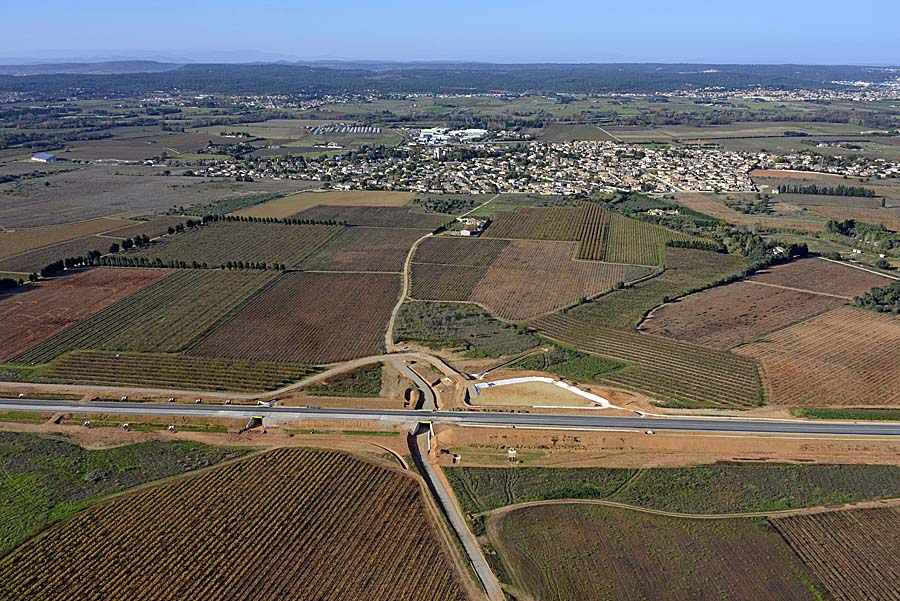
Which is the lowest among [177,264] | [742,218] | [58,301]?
[58,301]

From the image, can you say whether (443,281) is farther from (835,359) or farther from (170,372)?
(835,359)

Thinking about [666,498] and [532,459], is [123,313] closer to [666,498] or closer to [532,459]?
[532,459]

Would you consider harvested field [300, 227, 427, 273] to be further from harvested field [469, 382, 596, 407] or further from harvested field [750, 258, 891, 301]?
harvested field [750, 258, 891, 301]

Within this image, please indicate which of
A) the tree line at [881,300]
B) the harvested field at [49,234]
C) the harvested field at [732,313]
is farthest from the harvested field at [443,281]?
the harvested field at [49,234]

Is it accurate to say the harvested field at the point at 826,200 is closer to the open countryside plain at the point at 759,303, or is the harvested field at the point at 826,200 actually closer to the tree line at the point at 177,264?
the open countryside plain at the point at 759,303

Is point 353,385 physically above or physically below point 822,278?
below

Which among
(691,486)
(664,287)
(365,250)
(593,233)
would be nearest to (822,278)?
(664,287)

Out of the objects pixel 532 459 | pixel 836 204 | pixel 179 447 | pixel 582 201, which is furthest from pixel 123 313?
pixel 836 204

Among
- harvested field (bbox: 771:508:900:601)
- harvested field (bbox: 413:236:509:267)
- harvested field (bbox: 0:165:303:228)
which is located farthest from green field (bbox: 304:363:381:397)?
harvested field (bbox: 0:165:303:228)
